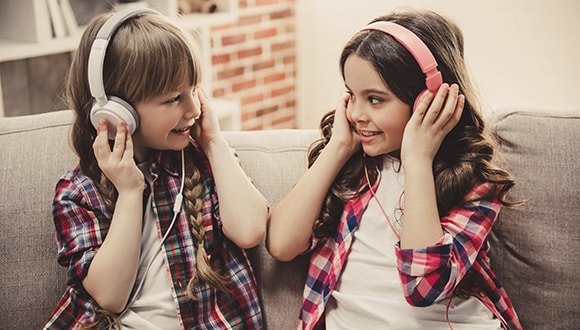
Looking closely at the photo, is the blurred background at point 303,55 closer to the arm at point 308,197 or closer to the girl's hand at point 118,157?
the arm at point 308,197

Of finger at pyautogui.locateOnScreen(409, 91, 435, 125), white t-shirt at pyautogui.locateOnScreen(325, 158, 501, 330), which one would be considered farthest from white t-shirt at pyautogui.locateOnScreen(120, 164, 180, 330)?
finger at pyautogui.locateOnScreen(409, 91, 435, 125)

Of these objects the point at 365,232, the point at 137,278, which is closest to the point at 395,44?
the point at 365,232

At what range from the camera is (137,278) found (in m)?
1.45

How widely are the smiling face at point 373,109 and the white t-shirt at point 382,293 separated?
0.10 metres

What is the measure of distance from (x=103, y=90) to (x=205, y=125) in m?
0.26

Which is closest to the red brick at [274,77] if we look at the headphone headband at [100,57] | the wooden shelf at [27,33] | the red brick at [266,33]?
the red brick at [266,33]

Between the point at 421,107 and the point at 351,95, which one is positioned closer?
the point at 421,107

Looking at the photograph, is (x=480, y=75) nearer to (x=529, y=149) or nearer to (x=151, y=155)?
(x=529, y=149)

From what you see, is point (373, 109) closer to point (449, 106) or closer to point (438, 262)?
point (449, 106)

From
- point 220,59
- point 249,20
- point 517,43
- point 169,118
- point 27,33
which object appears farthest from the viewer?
point 249,20

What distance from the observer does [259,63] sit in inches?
141

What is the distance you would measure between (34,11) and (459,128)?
1521 mm

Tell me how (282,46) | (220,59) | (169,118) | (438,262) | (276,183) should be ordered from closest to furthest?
(438,262) < (169,118) < (276,183) < (220,59) < (282,46)

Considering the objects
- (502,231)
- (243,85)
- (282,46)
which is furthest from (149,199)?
(282,46)
